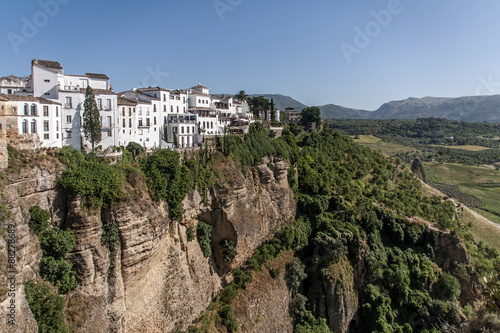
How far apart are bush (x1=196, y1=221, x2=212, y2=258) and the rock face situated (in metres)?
0.53

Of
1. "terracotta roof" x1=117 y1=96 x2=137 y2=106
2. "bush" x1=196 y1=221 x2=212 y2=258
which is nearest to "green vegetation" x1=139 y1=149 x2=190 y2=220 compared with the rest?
"bush" x1=196 y1=221 x2=212 y2=258

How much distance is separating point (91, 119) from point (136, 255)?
463 inches

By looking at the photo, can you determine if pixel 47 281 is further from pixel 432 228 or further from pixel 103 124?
pixel 432 228

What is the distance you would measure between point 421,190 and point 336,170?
17123 mm

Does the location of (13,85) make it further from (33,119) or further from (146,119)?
(146,119)

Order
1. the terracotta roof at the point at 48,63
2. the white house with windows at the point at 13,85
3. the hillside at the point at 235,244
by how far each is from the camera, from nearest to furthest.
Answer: the hillside at the point at 235,244
the terracotta roof at the point at 48,63
the white house with windows at the point at 13,85

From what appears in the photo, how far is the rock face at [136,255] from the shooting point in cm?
1795

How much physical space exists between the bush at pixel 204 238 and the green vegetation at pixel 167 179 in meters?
3.55

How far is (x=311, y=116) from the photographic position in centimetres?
6381

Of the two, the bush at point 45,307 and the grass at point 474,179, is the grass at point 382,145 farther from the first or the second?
the bush at point 45,307

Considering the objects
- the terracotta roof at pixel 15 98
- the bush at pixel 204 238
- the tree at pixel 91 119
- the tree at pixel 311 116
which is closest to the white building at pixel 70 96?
the tree at pixel 91 119

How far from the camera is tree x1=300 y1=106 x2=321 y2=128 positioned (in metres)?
63.7

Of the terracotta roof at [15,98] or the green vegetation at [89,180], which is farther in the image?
the terracotta roof at [15,98]

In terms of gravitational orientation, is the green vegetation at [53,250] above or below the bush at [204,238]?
above
